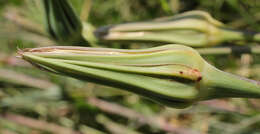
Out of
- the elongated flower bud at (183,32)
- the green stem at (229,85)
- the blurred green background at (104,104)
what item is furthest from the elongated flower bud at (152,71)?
the blurred green background at (104,104)

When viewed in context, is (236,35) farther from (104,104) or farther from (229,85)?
(104,104)

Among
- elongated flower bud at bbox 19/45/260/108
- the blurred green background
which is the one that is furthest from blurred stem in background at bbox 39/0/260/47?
the blurred green background

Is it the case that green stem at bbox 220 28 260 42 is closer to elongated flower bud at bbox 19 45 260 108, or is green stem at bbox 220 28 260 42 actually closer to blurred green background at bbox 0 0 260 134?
elongated flower bud at bbox 19 45 260 108

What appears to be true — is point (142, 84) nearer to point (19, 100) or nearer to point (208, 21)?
point (208, 21)

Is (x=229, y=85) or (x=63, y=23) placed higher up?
(x=63, y=23)

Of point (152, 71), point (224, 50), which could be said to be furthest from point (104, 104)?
point (152, 71)

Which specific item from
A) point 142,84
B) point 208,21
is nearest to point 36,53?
point 142,84
